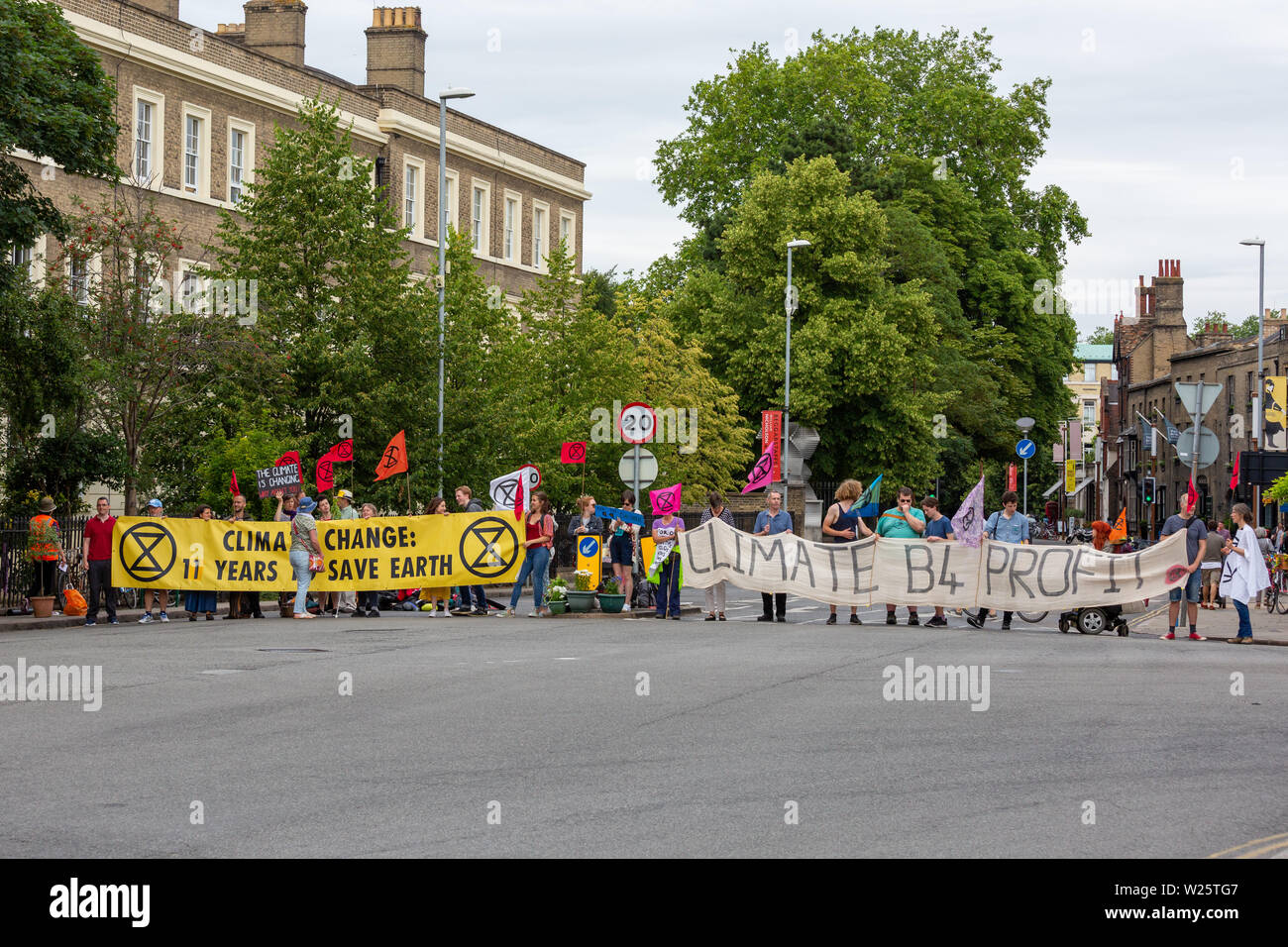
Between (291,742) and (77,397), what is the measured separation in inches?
710

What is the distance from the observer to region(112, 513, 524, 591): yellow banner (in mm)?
26281

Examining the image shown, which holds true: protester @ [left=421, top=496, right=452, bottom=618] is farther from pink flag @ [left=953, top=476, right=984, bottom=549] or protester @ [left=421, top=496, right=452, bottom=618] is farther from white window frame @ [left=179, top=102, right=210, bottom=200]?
white window frame @ [left=179, top=102, right=210, bottom=200]

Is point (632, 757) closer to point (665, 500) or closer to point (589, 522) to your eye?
point (589, 522)

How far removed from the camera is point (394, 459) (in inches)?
1287

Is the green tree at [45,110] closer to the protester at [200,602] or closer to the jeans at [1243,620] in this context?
the protester at [200,602]

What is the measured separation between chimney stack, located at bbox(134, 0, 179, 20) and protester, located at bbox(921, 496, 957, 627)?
31.5m

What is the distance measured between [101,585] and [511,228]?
44.9m

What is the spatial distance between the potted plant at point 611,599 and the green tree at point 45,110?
414 inches

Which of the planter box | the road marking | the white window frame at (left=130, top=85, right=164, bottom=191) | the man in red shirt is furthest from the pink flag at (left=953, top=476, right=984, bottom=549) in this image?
the white window frame at (left=130, top=85, right=164, bottom=191)

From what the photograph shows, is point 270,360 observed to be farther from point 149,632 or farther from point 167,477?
point 149,632

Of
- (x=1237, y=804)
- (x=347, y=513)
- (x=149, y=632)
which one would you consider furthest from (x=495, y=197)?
(x=1237, y=804)

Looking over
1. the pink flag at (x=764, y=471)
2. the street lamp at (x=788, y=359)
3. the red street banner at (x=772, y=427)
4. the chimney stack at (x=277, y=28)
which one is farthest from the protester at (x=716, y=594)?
the chimney stack at (x=277, y=28)

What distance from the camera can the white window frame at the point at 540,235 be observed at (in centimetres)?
7094

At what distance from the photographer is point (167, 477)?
3309 centimetres
